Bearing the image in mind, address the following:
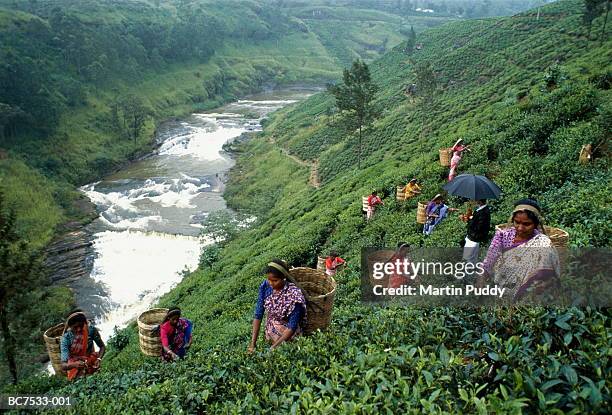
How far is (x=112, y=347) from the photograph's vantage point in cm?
1861

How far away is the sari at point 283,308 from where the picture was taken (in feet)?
22.1

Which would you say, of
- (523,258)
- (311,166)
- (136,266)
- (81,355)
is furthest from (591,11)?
(81,355)

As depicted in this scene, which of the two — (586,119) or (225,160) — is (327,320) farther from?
(225,160)

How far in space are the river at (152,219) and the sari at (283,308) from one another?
2140 cm

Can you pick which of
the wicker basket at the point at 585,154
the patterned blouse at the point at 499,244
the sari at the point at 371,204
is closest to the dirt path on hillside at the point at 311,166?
the sari at the point at 371,204

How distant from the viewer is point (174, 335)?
8.75m

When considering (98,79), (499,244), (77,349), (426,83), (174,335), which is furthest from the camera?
(98,79)

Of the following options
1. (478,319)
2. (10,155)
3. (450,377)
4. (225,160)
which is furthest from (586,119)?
(10,155)

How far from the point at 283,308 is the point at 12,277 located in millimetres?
9692

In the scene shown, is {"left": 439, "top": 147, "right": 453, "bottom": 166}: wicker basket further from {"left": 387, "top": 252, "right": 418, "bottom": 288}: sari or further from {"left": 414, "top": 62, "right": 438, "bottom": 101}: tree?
{"left": 414, "top": 62, "right": 438, "bottom": 101}: tree

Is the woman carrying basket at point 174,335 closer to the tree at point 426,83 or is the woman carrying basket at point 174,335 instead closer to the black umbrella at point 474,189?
the black umbrella at point 474,189

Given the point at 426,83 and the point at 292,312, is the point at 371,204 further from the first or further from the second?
the point at 426,83

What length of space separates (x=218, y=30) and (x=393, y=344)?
14780 cm

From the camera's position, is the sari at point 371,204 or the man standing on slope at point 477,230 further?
the sari at point 371,204
